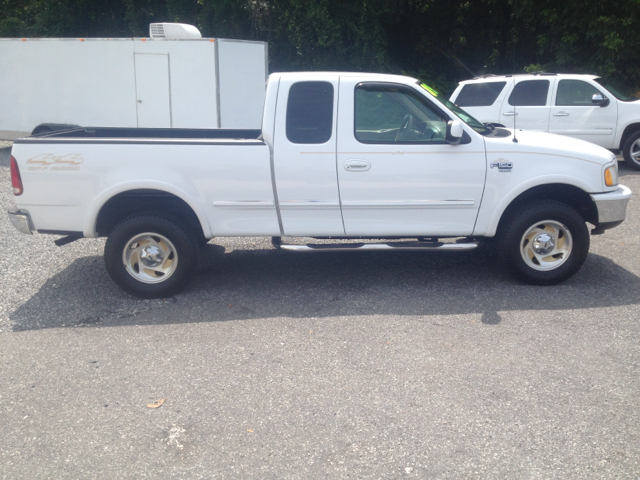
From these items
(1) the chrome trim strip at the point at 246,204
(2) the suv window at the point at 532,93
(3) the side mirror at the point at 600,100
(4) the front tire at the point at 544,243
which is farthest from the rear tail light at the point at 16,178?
(3) the side mirror at the point at 600,100

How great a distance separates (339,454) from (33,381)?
2.28 metres

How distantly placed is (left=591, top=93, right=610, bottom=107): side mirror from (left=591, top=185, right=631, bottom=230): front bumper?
6.94 meters

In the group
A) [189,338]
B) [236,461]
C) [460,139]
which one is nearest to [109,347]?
[189,338]

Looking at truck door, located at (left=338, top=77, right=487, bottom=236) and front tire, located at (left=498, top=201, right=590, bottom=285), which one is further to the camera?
front tire, located at (left=498, top=201, right=590, bottom=285)

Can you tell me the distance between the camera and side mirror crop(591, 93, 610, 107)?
1217 cm

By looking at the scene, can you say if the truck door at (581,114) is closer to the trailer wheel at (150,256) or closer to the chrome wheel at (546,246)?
the chrome wheel at (546,246)

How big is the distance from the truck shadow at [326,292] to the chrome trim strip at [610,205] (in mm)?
654

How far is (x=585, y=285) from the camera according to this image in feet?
20.1

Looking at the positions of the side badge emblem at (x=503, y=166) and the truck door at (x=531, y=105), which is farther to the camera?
the truck door at (x=531, y=105)

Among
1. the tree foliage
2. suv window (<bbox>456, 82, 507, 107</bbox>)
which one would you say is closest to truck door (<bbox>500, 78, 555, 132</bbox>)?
suv window (<bbox>456, 82, 507, 107</bbox>)

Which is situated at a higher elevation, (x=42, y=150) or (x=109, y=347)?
(x=42, y=150)

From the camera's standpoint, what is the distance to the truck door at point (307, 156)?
5793 millimetres

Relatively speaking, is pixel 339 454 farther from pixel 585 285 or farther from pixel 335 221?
pixel 585 285

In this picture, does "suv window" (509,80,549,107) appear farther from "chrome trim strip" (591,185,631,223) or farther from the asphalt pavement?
"chrome trim strip" (591,185,631,223)
